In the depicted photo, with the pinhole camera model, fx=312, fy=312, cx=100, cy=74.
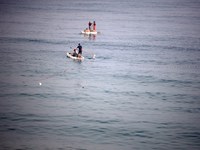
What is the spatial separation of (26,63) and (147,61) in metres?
16.8

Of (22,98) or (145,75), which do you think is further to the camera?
(145,75)

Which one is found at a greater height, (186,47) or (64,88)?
(186,47)

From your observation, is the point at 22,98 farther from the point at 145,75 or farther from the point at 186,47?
the point at 186,47

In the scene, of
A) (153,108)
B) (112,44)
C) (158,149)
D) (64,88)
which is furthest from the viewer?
(112,44)

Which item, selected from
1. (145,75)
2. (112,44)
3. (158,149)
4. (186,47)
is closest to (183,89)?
(145,75)

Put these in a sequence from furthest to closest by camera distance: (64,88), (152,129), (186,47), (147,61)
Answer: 1. (186,47)
2. (147,61)
3. (64,88)
4. (152,129)

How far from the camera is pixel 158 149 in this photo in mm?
19406

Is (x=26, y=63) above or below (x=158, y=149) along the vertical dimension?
above

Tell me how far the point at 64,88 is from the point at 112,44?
29772 mm

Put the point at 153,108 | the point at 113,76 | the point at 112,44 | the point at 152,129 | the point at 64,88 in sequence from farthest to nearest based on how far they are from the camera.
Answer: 1. the point at 112,44
2. the point at 113,76
3. the point at 64,88
4. the point at 153,108
5. the point at 152,129

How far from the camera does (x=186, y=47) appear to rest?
5591cm

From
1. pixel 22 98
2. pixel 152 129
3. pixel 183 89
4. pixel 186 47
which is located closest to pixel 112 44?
pixel 186 47

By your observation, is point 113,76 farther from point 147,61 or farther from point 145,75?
point 147,61

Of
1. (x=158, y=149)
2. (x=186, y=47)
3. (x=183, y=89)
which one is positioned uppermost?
(x=186, y=47)
